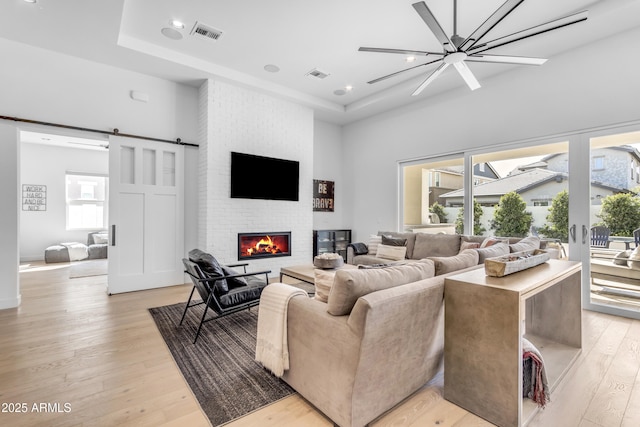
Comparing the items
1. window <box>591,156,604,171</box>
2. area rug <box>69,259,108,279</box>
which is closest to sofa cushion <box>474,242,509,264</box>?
window <box>591,156,604,171</box>

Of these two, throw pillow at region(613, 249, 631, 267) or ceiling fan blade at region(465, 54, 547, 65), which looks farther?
throw pillow at region(613, 249, 631, 267)

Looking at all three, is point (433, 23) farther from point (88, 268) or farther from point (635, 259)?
point (88, 268)

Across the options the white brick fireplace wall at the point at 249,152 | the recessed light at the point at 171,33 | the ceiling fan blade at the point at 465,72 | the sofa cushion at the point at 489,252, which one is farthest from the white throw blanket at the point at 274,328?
the recessed light at the point at 171,33

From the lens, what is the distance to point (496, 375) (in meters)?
1.64

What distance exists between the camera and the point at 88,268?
602cm

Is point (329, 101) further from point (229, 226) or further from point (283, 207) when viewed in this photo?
point (229, 226)

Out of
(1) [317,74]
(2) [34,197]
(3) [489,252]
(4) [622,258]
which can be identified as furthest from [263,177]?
(2) [34,197]

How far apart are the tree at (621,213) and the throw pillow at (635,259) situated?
0.21 m

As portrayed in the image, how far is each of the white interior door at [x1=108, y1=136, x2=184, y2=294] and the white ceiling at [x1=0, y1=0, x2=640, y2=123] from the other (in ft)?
4.29

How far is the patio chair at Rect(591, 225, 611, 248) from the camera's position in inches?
145

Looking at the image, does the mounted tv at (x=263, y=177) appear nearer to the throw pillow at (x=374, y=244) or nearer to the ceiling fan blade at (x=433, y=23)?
the throw pillow at (x=374, y=244)

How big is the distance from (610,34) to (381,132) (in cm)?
359

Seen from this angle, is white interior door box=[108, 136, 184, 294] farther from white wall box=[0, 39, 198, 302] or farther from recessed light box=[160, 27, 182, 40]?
recessed light box=[160, 27, 182, 40]

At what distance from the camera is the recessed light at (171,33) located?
3614mm
